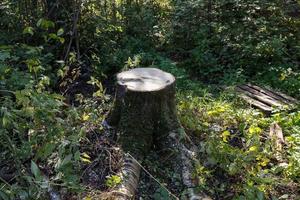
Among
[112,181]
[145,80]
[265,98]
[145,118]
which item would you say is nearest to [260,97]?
[265,98]

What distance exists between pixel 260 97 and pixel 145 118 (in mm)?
2370

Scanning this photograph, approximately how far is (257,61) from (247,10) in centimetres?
125

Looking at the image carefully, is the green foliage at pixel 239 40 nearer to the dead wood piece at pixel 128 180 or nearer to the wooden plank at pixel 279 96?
the wooden plank at pixel 279 96

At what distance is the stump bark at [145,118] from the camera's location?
3762 mm

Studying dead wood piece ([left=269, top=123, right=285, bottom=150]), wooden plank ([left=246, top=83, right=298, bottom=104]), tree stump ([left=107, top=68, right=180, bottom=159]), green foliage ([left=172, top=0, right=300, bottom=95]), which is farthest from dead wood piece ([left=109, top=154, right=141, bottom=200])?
green foliage ([left=172, top=0, right=300, bottom=95])

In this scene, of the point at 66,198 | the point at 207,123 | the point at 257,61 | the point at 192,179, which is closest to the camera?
the point at 66,198

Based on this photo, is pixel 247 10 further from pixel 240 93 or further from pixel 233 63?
pixel 240 93

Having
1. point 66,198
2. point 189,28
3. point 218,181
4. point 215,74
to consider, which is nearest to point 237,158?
point 218,181

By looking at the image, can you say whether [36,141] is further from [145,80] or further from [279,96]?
[279,96]

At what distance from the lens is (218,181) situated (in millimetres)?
3814

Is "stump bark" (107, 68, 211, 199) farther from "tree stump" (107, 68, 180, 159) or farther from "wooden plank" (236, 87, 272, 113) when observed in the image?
"wooden plank" (236, 87, 272, 113)

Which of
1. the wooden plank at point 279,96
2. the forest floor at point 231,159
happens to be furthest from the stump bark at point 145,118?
the wooden plank at point 279,96

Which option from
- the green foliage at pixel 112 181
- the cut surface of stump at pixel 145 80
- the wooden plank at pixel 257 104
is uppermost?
the cut surface of stump at pixel 145 80

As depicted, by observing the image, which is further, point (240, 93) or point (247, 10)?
point (247, 10)
